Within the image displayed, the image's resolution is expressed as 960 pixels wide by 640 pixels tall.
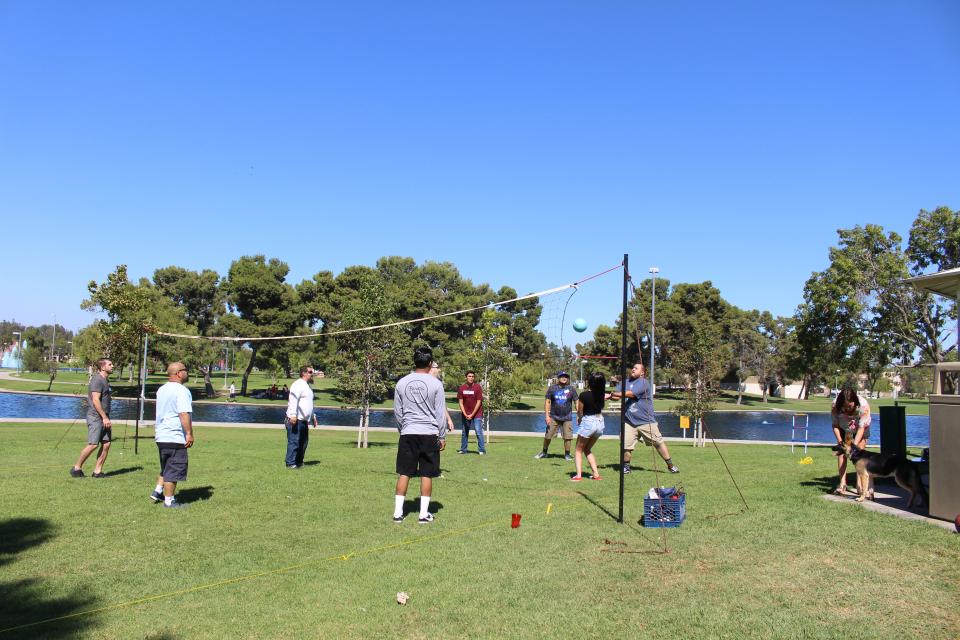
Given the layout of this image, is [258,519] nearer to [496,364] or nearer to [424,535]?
[424,535]

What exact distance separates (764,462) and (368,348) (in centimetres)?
1062

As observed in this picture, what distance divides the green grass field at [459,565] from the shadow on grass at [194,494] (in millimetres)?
55

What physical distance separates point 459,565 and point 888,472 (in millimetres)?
6266

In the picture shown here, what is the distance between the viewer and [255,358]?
67.1 m

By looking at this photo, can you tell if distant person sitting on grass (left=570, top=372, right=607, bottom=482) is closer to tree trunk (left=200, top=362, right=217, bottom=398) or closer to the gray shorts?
the gray shorts

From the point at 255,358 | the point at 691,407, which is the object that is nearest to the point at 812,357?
the point at 691,407

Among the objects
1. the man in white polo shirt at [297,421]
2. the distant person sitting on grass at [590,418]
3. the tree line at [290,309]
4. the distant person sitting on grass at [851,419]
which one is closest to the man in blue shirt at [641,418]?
the distant person sitting on grass at [590,418]

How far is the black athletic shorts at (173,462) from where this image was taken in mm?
8656

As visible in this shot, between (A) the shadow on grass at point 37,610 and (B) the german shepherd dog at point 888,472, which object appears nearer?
(A) the shadow on grass at point 37,610

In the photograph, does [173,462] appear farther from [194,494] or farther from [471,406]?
[471,406]

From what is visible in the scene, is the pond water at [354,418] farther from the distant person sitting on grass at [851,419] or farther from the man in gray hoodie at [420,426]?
the man in gray hoodie at [420,426]

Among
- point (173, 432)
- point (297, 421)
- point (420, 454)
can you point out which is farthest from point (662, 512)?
point (297, 421)

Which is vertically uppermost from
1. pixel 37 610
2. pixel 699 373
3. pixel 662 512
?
pixel 699 373

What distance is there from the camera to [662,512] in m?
7.66
